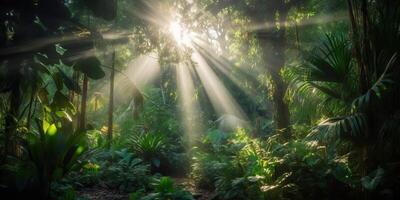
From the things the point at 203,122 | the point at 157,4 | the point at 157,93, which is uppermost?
the point at 157,4

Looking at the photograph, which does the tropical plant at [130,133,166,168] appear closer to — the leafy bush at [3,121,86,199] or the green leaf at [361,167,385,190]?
the leafy bush at [3,121,86,199]

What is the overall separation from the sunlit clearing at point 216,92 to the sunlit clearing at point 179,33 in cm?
1002

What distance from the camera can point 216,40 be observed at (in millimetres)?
29281

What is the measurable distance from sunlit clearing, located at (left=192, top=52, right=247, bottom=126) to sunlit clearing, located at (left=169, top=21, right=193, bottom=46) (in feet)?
32.9

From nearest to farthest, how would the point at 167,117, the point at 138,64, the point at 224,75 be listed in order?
the point at 167,117 < the point at 224,75 < the point at 138,64

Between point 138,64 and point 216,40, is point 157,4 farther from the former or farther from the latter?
point 216,40

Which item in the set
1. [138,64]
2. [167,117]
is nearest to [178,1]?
[167,117]

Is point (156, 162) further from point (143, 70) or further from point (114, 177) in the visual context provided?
point (143, 70)

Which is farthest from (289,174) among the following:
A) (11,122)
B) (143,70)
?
(143,70)

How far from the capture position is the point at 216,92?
70.5ft

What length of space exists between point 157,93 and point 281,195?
14.8 metres

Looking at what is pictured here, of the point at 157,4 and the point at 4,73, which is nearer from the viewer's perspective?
the point at 4,73

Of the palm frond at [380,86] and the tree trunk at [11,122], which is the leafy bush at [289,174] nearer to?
the palm frond at [380,86]

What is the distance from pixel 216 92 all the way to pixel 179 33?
11.5m
